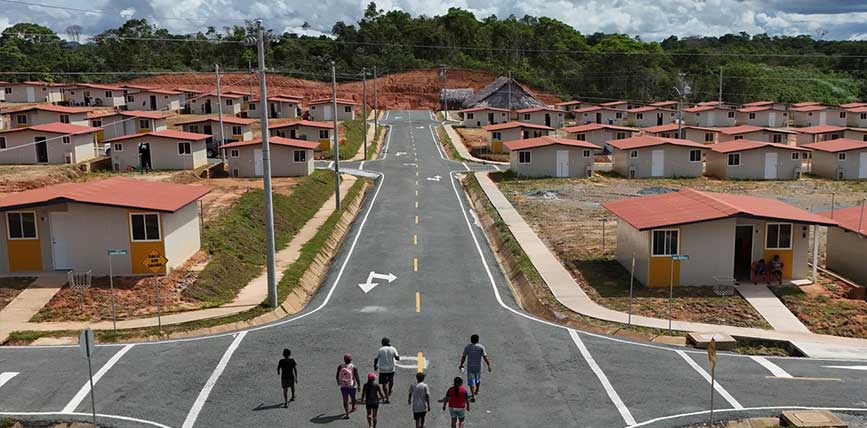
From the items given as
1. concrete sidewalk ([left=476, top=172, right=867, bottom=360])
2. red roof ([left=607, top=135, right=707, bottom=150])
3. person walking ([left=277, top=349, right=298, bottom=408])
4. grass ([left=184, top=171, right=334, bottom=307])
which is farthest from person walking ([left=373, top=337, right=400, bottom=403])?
red roof ([left=607, top=135, right=707, bottom=150])

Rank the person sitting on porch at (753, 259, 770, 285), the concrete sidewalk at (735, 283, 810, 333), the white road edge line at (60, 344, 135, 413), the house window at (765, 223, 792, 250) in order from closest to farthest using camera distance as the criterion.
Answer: the white road edge line at (60, 344, 135, 413), the concrete sidewalk at (735, 283, 810, 333), the person sitting on porch at (753, 259, 770, 285), the house window at (765, 223, 792, 250)

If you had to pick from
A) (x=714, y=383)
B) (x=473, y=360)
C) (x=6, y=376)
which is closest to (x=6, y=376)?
(x=6, y=376)

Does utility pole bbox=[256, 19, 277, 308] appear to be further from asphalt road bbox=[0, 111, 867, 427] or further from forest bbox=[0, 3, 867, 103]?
forest bbox=[0, 3, 867, 103]

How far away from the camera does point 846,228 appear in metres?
31.4

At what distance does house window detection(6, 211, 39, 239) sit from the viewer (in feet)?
93.5

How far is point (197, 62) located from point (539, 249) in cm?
13580

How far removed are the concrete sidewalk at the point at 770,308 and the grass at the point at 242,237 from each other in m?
18.0

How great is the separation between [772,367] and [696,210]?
10.7m

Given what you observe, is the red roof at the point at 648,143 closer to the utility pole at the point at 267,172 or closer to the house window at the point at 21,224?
the utility pole at the point at 267,172

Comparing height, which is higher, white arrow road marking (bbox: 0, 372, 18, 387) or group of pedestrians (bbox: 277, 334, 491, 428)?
group of pedestrians (bbox: 277, 334, 491, 428)

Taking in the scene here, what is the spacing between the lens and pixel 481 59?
171625 mm

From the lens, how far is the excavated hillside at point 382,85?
135 meters

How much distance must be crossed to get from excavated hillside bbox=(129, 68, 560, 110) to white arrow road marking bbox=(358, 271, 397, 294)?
102 metres

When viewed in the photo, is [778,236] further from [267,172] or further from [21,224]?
[21,224]
